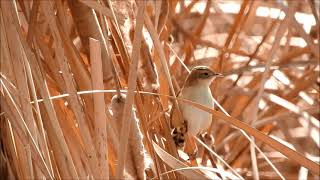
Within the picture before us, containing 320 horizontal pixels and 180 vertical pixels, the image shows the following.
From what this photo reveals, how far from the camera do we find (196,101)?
2400 mm

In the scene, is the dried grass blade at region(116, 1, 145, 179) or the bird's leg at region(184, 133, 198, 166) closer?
the dried grass blade at region(116, 1, 145, 179)

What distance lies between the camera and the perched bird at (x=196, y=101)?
7.59 feet

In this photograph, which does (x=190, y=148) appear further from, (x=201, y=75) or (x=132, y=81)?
(x=132, y=81)

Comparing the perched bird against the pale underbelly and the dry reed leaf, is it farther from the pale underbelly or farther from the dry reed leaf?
the dry reed leaf

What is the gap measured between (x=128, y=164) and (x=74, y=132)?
253mm

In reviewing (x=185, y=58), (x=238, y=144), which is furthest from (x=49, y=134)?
(x=238, y=144)

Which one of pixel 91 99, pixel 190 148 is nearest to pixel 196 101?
pixel 190 148

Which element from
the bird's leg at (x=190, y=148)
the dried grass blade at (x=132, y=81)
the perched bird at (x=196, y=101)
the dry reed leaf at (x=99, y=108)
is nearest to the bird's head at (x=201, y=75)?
the perched bird at (x=196, y=101)

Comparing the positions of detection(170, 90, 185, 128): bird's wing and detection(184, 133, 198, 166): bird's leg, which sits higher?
detection(170, 90, 185, 128): bird's wing

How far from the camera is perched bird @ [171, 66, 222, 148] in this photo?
2312 millimetres

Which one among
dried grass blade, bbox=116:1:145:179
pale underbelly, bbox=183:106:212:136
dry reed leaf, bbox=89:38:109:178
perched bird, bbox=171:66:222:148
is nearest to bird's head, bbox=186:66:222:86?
perched bird, bbox=171:66:222:148

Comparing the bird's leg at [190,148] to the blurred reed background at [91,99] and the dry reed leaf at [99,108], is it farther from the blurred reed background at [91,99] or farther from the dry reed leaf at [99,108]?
the dry reed leaf at [99,108]

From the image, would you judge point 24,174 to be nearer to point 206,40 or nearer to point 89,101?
point 89,101

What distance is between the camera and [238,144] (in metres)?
3.05
